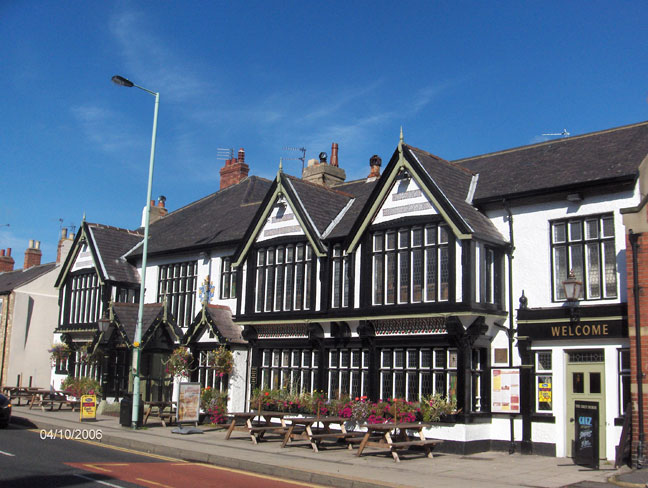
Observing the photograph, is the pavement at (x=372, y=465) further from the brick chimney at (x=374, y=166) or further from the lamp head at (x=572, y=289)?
the brick chimney at (x=374, y=166)

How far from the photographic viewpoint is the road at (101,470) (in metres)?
12.2

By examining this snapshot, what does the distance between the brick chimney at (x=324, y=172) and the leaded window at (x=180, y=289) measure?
6.16m

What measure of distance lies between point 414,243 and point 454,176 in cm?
270

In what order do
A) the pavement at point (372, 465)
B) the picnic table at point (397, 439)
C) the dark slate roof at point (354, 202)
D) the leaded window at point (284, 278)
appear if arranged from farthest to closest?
the leaded window at point (284, 278) → the dark slate roof at point (354, 202) → the picnic table at point (397, 439) → the pavement at point (372, 465)

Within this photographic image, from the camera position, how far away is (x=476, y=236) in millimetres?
18234

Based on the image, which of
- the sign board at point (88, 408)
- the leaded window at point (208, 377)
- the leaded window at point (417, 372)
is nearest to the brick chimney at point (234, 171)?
the leaded window at point (208, 377)

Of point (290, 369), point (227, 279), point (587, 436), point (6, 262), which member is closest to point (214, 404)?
point (290, 369)

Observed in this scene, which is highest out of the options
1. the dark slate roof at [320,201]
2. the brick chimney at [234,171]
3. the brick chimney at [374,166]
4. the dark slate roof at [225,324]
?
the brick chimney at [234,171]

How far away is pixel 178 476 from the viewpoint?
1348cm

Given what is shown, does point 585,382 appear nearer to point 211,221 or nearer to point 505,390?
point 505,390

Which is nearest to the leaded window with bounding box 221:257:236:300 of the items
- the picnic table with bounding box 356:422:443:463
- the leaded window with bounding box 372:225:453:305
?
the leaded window with bounding box 372:225:453:305

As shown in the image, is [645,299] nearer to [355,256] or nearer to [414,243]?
[414,243]
